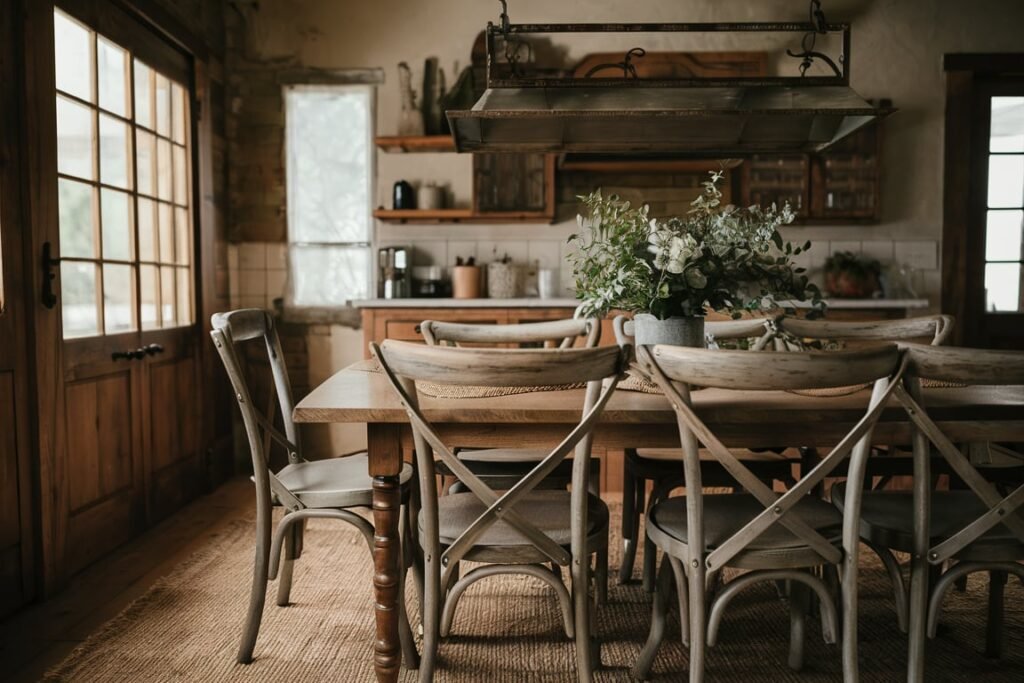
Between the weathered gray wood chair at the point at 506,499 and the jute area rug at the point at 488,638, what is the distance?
0.42 metres

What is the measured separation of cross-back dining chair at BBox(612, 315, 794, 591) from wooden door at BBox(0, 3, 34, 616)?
186 cm

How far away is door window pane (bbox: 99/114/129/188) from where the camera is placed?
3.21 metres

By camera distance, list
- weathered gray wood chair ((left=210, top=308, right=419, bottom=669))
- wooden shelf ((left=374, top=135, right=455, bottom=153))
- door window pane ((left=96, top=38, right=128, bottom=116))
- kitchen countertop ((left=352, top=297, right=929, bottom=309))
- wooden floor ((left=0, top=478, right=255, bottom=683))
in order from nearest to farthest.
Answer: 1. weathered gray wood chair ((left=210, top=308, right=419, bottom=669))
2. wooden floor ((left=0, top=478, right=255, bottom=683))
3. door window pane ((left=96, top=38, right=128, bottom=116))
4. kitchen countertop ((left=352, top=297, right=929, bottom=309))
5. wooden shelf ((left=374, top=135, right=455, bottom=153))

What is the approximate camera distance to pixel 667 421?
183 centimetres

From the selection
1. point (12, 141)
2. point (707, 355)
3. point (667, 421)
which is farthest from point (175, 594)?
point (707, 355)

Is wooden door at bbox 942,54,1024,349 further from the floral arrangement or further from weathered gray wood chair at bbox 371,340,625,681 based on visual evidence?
weathered gray wood chair at bbox 371,340,625,681

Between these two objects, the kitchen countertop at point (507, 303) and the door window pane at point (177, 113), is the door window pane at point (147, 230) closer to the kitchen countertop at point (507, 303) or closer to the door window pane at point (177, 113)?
the door window pane at point (177, 113)

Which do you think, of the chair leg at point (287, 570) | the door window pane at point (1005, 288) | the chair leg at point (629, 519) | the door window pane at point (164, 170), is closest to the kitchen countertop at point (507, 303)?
the door window pane at point (1005, 288)

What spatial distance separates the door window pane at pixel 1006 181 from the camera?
4602mm

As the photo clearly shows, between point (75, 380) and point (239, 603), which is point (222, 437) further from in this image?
point (239, 603)

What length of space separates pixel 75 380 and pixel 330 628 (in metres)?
1.35

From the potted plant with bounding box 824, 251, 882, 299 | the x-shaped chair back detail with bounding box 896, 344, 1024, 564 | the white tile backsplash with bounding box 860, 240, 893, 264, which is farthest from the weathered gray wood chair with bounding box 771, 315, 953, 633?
the white tile backsplash with bounding box 860, 240, 893, 264

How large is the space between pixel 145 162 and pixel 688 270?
265 centimetres

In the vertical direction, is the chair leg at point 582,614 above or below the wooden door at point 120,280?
below
